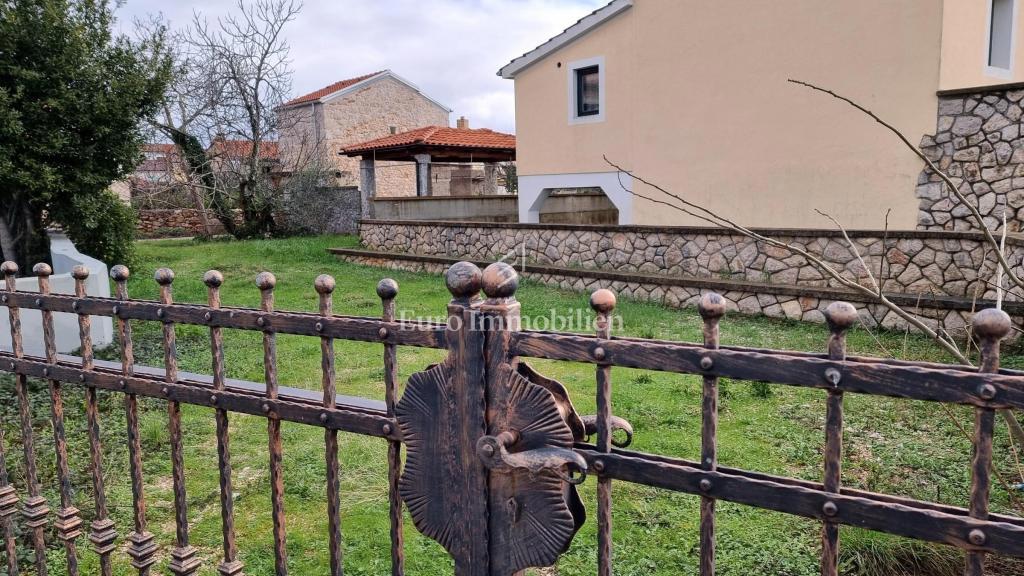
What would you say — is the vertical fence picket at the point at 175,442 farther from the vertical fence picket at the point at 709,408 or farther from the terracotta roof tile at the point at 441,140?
the terracotta roof tile at the point at 441,140

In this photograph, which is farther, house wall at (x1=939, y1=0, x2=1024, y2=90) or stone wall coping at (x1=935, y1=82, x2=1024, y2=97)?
house wall at (x1=939, y1=0, x2=1024, y2=90)

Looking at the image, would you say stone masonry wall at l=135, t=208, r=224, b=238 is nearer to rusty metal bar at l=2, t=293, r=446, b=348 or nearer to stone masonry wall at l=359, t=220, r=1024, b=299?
stone masonry wall at l=359, t=220, r=1024, b=299

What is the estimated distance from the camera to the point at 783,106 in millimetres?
10883

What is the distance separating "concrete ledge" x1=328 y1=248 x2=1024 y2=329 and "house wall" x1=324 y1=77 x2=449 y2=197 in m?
16.6

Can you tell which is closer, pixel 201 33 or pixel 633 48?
pixel 633 48

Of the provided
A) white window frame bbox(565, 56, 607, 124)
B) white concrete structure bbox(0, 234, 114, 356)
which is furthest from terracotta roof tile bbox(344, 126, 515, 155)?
white concrete structure bbox(0, 234, 114, 356)

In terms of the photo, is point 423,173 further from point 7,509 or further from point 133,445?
point 133,445

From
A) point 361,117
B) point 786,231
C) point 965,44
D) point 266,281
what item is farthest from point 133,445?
point 361,117

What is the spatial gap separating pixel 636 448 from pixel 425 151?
15.7 m

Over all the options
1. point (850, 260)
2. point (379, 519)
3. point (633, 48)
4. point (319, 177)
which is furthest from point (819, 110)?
point (319, 177)

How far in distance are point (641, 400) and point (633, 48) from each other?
8.79 meters

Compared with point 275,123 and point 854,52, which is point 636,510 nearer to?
point 854,52

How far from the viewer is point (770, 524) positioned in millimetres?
3662

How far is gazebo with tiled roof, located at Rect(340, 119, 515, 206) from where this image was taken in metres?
19.2
